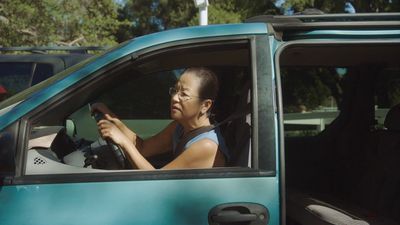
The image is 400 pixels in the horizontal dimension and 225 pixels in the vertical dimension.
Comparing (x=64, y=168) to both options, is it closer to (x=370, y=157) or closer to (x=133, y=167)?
(x=133, y=167)

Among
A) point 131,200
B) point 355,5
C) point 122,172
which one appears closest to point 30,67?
point 122,172

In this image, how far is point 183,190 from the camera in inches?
86.4

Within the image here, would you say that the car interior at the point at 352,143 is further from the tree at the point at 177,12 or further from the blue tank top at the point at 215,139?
the tree at the point at 177,12

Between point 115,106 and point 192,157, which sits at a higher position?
point 115,106

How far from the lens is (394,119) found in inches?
137

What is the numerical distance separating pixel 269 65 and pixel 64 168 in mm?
980

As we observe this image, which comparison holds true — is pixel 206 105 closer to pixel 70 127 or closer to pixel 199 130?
pixel 199 130

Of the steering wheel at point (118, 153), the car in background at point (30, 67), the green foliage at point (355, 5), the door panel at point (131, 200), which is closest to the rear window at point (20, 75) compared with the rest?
the car in background at point (30, 67)

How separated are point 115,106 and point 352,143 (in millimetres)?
1741

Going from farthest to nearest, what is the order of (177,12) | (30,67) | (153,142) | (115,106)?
(177,12) < (30,67) < (115,106) < (153,142)

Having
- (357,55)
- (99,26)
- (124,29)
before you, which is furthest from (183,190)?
(124,29)

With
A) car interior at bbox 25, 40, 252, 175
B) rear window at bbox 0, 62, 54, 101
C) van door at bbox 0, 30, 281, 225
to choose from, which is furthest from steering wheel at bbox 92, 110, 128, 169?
rear window at bbox 0, 62, 54, 101

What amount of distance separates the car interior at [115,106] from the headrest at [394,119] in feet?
3.38

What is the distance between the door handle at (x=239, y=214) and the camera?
216 cm
